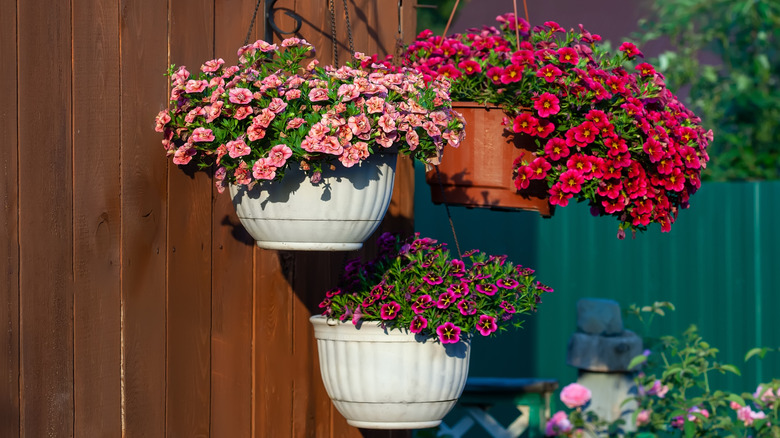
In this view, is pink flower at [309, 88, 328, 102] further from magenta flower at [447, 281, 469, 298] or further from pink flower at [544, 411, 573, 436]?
pink flower at [544, 411, 573, 436]

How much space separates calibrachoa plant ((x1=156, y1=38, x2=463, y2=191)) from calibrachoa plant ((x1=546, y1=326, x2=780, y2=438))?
1.95 metres

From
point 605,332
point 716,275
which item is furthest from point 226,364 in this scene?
point 716,275

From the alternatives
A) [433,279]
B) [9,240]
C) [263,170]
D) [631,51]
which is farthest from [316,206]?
[631,51]

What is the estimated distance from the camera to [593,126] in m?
2.33

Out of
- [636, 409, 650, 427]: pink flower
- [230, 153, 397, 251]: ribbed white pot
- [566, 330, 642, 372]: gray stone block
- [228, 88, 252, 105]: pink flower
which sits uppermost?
[228, 88, 252, 105]: pink flower

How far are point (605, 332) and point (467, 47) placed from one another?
99.2 inches

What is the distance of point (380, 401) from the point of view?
2.28m

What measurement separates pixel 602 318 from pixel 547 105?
2607mm

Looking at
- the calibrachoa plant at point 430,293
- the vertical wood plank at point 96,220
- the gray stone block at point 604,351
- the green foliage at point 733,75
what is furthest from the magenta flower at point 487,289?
the green foliage at point 733,75

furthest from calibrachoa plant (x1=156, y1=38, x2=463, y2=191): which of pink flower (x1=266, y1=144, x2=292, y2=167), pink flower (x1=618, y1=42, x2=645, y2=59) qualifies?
pink flower (x1=618, y1=42, x2=645, y2=59)

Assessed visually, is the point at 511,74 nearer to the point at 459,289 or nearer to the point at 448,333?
the point at 459,289

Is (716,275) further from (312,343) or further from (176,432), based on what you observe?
(176,432)

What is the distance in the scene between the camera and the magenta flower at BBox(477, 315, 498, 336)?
86.9 inches

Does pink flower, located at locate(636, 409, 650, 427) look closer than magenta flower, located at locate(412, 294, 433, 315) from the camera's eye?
No
